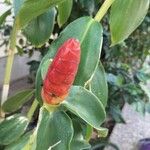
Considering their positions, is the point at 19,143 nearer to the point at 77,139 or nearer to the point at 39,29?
the point at 77,139

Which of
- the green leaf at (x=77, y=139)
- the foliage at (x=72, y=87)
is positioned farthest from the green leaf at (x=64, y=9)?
the green leaf at (x=77, y=139)

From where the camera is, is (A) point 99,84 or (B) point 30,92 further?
(B) point 30,92

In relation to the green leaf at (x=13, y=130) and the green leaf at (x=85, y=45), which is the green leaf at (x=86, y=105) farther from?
the green leaf at (x=13, y=130)

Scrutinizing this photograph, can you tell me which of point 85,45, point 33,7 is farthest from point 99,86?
point 33,7

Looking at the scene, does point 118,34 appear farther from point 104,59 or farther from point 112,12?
point 104,59

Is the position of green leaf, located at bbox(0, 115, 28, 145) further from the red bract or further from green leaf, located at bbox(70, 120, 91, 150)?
the red bract

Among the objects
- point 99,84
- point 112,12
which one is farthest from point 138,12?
point 99,84
